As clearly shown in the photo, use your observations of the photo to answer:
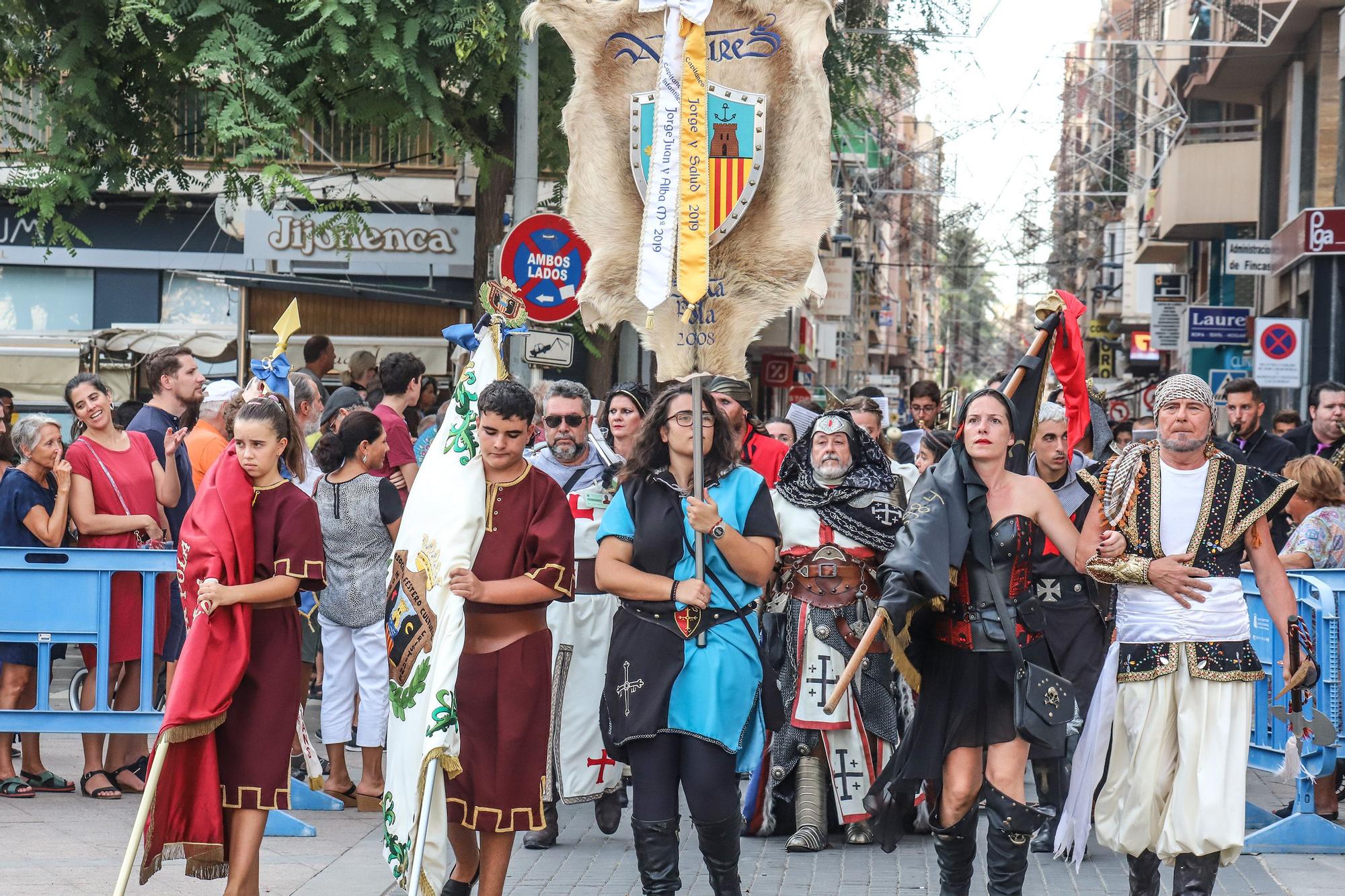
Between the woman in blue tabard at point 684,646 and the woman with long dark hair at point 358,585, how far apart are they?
2378mm

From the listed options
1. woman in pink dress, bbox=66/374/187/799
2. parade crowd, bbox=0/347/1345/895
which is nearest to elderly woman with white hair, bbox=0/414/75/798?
woman in pink dress, bbox=66/374/187/799

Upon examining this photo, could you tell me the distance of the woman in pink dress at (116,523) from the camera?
8.12 metres

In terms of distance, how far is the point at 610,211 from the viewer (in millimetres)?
7039

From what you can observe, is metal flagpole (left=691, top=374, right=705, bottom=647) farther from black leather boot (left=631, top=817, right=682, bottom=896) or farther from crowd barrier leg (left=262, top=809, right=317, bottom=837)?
crowd barrier leg (left=262, top=809, right=317, bottom=837)

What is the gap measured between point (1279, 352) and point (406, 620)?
1747cm

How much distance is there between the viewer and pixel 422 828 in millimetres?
5551

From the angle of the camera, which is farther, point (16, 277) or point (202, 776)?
point (16, 277)

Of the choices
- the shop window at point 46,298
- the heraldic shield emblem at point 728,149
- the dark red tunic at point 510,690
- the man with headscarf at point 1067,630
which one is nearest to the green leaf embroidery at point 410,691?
the dark red tunic at point 510,690

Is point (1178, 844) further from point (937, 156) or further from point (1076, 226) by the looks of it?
point (1076, 226)

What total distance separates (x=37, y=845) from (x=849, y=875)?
3542mm

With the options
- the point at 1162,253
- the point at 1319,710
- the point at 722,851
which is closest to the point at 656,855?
the point at 722,851

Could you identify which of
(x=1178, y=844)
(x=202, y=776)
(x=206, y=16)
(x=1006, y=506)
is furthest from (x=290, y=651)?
(x=206, y=16)

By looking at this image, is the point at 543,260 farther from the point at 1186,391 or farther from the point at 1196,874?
the point at 1196,874

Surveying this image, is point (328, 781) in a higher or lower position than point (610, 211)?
→ lower
